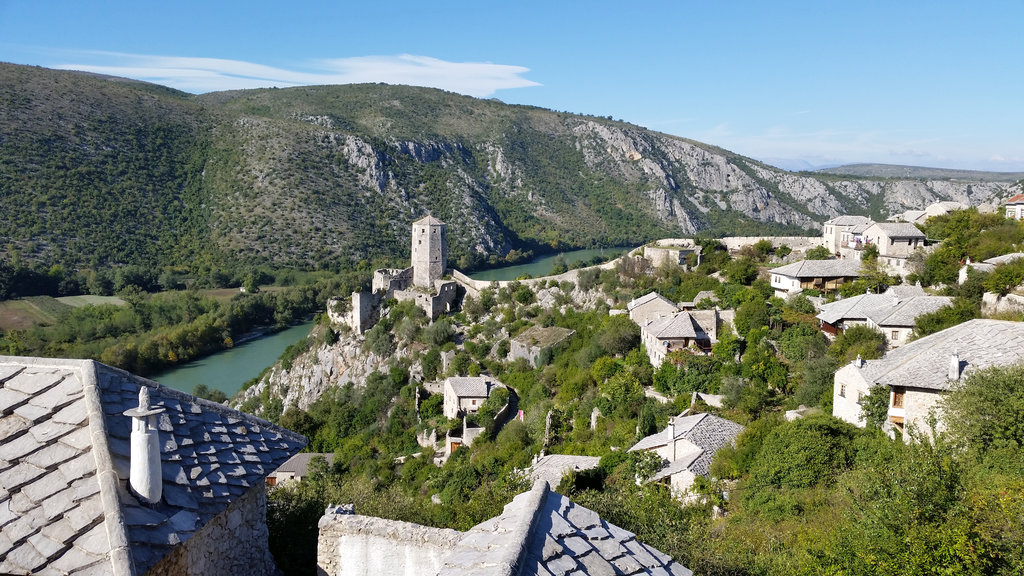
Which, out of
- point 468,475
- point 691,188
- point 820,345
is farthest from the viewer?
point 691,188

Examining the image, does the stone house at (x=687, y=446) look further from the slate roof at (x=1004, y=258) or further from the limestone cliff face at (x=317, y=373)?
the limestone cliff face at (x=317, y=373)

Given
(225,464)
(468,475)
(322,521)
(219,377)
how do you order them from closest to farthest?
1. (225,464)
2. (322,521)
3. (468,475)
4. (219,377)

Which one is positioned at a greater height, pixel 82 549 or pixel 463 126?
pixel 463 126

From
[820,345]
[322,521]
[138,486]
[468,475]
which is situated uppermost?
[138,486]

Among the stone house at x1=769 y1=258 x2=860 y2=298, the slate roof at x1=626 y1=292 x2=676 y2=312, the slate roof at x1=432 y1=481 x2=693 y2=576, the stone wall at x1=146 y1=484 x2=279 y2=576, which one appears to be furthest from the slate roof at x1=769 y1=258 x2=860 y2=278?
the stone wall at x1=146 y1=484 x2=279 y2=576

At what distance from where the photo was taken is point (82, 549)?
274 cm

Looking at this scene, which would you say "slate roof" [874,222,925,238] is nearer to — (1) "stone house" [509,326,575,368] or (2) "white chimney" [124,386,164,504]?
(1) "stone house" [509,326,575,368]

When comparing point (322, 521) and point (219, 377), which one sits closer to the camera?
point (322, 521)

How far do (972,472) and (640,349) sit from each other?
13542 millimetres

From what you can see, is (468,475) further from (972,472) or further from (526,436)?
(972,472)

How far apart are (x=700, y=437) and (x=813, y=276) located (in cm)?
1101

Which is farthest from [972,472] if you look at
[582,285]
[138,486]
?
[582,285]

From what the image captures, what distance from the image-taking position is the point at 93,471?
3.01 m

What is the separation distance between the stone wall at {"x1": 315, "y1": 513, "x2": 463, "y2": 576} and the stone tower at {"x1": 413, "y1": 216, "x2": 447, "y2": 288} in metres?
28.3
